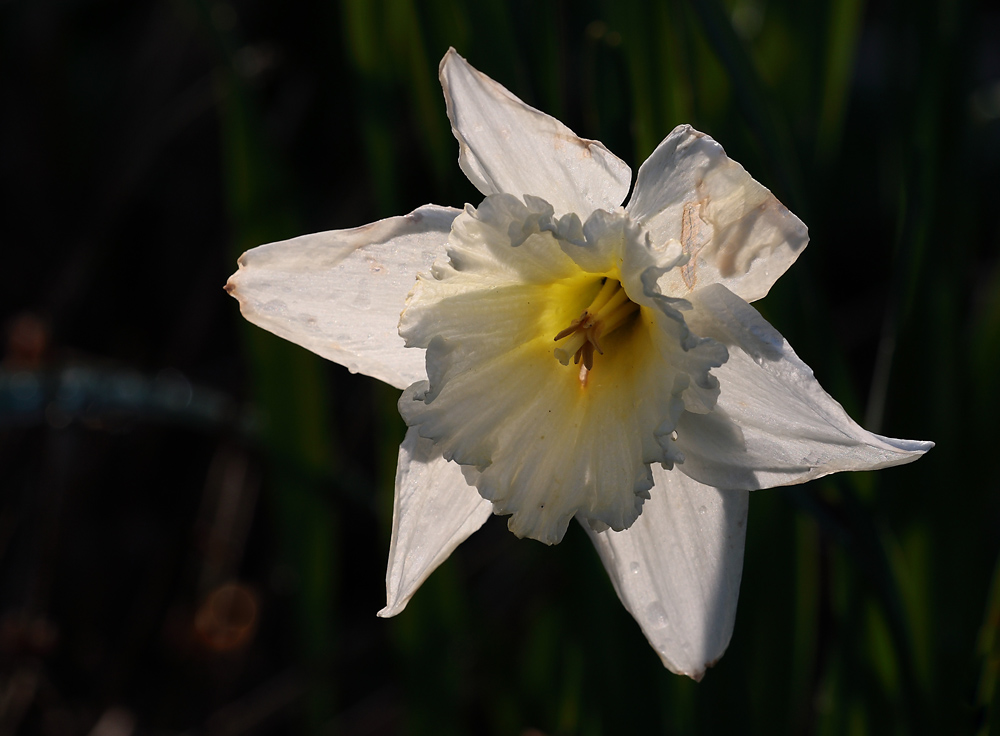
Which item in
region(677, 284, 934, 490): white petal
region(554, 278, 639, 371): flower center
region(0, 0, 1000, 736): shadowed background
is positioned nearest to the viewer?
region(677, 284, 934, 490): white petal

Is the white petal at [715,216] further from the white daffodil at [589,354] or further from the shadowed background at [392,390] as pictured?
the shadowed background at [392,390]

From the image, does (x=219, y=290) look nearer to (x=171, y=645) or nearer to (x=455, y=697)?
(x=171, y=645)

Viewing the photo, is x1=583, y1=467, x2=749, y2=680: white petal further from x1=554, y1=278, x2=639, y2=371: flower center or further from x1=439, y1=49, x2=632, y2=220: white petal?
x1=439, y1=49, x2=632, y2=220: white petal

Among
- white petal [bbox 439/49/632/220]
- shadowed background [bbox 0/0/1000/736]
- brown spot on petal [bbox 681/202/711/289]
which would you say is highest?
white petal [bbox 439/49/632/220]

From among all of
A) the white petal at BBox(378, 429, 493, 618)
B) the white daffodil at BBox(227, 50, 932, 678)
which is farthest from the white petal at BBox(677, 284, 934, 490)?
the white petal at BBox(378, 429, 493, 618)

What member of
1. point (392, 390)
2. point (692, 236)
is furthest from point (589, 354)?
point (392, 390)

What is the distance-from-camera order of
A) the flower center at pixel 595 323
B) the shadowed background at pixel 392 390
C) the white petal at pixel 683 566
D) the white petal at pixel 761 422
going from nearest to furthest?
the white petal at pixel 761 422 → the white petal at pixel 683 566 → the flower center at pixel 595 323 → the shadowed background at pixel 392 390

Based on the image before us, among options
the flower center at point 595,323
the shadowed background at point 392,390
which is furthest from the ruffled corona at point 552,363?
the shadowed background at point 392,390
